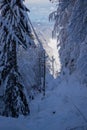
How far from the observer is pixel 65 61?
29.5m

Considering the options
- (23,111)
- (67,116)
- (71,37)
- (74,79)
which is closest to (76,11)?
(71,37)

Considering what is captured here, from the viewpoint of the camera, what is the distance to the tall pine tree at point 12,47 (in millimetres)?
20344

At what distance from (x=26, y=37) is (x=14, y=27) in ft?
3.37

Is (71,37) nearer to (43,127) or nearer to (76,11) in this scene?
(76,11)

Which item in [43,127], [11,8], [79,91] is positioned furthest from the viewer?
[79,91]

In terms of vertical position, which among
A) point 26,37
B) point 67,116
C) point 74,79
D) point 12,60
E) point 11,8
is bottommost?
point 74,79

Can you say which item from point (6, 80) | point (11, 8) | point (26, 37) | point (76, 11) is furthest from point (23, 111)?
point (76, 11)

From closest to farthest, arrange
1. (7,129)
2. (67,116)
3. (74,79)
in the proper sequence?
(7,129) < (67,116) < (74,79)

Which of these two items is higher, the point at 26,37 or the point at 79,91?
the point at 26,37

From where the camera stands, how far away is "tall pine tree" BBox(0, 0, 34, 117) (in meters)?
20.3

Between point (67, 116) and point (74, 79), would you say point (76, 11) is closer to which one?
point (67, 116)

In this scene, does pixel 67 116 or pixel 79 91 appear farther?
pixel 79 91

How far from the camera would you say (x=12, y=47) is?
67.6 ft

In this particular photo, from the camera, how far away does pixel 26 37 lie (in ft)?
67.4
